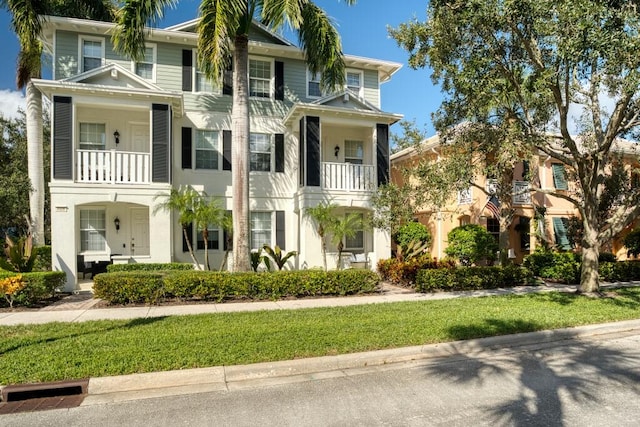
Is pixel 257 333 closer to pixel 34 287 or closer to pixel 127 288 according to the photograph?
pixel 127 288

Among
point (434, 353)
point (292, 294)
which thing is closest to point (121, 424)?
point (434, 353)

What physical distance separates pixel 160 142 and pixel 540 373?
40.3 feet

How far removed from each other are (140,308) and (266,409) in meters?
6.10

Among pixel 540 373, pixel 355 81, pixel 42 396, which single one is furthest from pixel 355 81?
pixel 42 396

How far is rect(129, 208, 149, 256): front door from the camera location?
14.6 meters

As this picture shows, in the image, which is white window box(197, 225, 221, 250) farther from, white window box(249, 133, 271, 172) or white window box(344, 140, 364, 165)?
white window box(344, 140, 364, 165)

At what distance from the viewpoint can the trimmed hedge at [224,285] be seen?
9.59 metres

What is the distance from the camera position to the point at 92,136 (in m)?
14.3

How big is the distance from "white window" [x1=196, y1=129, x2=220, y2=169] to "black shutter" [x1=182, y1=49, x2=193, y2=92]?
176 cm

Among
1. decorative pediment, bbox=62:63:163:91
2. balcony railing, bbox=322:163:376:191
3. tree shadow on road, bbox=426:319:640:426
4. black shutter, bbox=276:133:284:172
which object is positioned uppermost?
decorative pediment, bbox=62:63:163:91

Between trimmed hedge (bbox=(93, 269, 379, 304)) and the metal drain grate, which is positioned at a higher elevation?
trimmed hedge (bbox=(93, 269, 379, 304))

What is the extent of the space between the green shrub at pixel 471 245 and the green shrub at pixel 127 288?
11366 mm

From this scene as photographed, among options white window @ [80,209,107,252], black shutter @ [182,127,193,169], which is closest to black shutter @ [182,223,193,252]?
black shutter @ [182,127,193,169]

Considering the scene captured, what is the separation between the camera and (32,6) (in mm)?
13695
